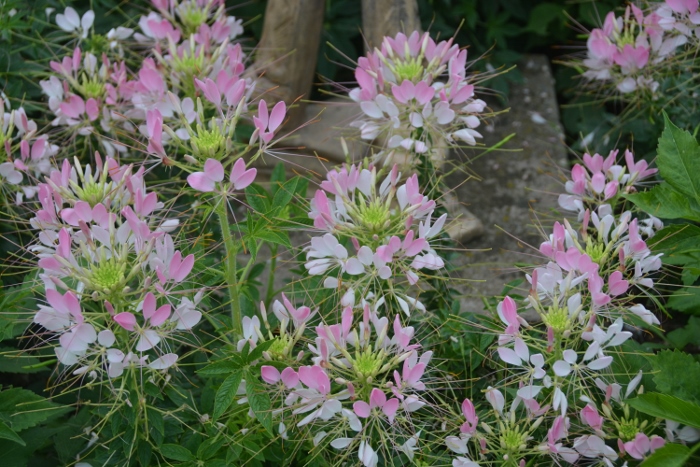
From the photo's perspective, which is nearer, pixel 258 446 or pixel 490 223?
pixel 258 446

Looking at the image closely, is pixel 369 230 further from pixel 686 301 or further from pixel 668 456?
pixel 686 301

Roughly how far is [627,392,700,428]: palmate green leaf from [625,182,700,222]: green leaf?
0.32 meters

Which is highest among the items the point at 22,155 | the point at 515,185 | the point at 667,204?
the point at 667,204

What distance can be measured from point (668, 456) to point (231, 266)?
74 cm

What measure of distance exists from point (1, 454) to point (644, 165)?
1313mm

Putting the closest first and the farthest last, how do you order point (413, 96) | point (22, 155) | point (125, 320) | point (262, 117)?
1. point (125, 320)
2. point (262, 117)
3. point (413, 96)
4. point (22, 155)

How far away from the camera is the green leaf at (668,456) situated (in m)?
1.27

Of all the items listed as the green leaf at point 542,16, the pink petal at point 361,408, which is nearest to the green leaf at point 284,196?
the pink petal at point 361,408

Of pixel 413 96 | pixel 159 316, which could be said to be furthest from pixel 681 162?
pixel 159 316

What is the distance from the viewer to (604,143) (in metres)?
2.47

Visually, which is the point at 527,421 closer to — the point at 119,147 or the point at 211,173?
the point at 211,173

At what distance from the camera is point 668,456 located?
1274mm

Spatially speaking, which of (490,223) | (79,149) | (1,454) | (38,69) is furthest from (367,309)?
(38,69)

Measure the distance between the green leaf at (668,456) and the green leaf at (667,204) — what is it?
0.39 metres
